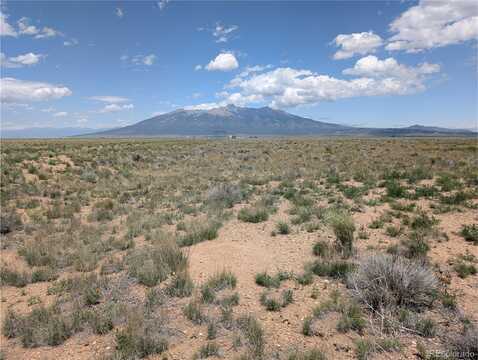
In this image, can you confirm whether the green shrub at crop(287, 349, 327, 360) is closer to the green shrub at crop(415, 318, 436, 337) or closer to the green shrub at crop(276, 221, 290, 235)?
the green shrub at crop(415, 318, 436, 337)

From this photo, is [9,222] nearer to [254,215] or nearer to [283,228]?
[254,215]

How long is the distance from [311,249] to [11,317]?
19.6 feet

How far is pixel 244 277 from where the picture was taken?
607 cm

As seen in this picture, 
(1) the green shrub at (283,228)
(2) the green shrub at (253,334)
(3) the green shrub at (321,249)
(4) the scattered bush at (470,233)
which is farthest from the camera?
(1) the green shrub at (283,228)

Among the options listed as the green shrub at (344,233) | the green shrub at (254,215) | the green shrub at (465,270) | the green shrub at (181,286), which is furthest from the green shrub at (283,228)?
the green shrub at (465,270)

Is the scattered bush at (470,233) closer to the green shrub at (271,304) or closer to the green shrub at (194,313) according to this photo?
the green shrub at (271,304)

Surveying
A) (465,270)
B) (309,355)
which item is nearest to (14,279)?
(309,355)

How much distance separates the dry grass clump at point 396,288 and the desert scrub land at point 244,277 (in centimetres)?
2

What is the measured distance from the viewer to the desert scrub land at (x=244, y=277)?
4.19 meters

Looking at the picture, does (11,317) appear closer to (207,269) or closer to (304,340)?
(207,269)

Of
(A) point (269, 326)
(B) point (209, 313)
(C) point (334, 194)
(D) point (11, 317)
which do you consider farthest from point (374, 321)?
(C) point (334, 194)

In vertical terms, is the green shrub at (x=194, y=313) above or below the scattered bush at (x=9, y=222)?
below

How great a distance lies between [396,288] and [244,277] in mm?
2752

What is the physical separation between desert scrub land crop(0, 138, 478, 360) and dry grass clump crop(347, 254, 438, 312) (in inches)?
0.9
